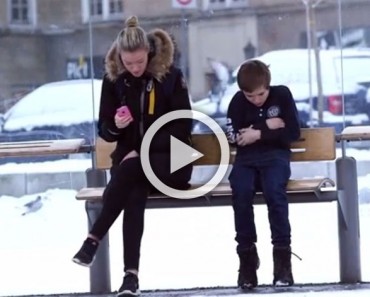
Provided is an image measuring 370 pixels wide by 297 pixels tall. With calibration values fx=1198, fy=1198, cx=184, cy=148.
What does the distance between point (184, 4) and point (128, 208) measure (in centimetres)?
541

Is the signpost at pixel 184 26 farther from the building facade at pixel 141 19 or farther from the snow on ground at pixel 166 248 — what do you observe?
the snow on ground at pixel 166 248

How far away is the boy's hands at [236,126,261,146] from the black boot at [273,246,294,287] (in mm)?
513

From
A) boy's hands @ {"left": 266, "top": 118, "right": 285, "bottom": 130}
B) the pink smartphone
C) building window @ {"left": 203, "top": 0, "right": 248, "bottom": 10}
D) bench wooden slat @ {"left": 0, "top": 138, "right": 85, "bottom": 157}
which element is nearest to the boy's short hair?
boy's hands @ {"left": 266, "top": 118, "right": 285, "bottom": 130}

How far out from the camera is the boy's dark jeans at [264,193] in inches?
217

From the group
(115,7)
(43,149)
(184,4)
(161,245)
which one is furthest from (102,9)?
(43,149)

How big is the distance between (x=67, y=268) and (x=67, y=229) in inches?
83.4

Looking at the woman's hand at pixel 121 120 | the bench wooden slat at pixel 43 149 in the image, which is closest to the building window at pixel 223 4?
the bench wooden slat at pixel 43 149

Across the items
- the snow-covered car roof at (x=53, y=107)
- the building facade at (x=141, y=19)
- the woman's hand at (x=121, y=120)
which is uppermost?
the building facade at (x=141, y=19)

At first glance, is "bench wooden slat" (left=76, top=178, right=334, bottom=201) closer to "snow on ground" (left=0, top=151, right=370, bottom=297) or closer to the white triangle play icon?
the white triangle play icon

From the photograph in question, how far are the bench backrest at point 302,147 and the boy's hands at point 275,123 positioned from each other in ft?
0.71

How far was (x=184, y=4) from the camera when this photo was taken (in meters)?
10.6

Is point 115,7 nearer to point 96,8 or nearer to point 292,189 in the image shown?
point 96,8

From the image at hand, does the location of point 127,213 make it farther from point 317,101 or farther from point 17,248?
point 317,101

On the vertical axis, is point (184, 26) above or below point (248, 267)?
above
